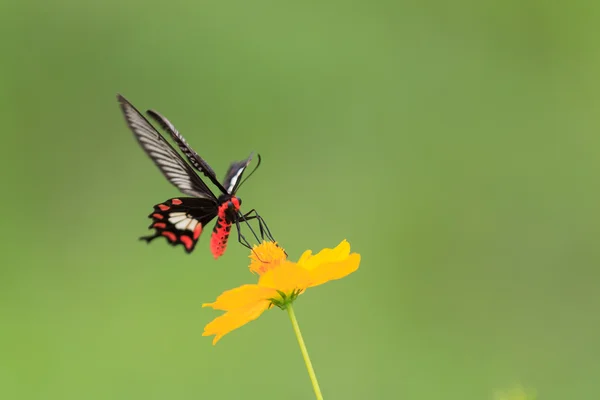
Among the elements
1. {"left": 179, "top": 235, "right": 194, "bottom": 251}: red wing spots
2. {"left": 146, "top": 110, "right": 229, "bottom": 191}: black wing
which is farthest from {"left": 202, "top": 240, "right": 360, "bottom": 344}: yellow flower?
{"left": 146, "top": 110, "right": 229, "bottom": 191}: black wing

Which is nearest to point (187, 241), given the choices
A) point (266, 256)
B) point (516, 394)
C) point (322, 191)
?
point (266, 256)

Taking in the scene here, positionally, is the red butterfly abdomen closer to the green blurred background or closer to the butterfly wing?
the butterfly wing

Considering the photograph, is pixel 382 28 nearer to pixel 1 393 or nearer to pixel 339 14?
pixel 339 14

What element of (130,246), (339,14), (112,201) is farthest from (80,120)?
(339,14)

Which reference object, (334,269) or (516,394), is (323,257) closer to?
(334,269)

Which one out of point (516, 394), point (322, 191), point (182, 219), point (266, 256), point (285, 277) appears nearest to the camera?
point (516, 394)
